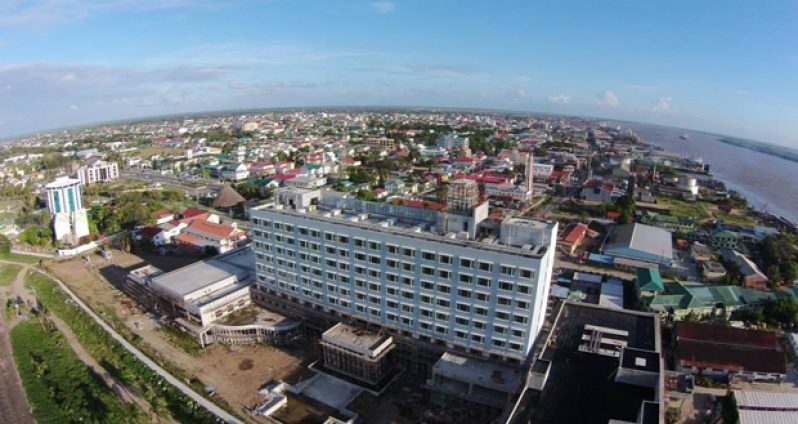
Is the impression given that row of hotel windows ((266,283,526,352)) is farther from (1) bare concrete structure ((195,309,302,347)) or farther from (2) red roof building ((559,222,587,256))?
(2) red roof building ((559,222,587,256))

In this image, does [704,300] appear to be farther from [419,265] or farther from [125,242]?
[125,242]

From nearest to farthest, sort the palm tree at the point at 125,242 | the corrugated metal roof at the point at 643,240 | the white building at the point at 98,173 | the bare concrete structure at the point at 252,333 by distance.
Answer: the bare concrete structure at the point at 252,333
the corrugated metal roof at the point at 643,240
the palm tree at the point at 125,242
the white building at the point at 98,173

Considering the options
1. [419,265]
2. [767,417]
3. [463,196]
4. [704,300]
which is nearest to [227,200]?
[419,265]

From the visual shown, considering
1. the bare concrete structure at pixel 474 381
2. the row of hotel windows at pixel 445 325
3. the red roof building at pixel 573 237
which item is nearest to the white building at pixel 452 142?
the red roof building at pixel 573 237

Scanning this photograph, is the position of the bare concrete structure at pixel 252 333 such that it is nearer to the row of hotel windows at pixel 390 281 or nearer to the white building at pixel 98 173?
the row of hotel windows at pixel 390 281

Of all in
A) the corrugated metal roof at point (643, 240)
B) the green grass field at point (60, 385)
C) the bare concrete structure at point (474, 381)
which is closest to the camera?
the bare concrete structure at point (474, 381)

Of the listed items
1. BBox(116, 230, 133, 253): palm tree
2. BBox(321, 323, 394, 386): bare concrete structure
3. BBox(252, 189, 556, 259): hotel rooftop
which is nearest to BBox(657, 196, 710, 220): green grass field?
BBox(252, 189, 556, 259): hotel rooftop

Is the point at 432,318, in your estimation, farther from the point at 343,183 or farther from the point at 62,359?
the point at 343,183
